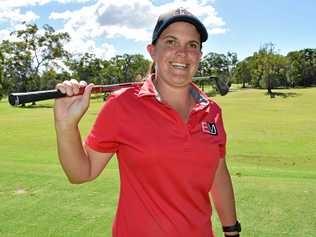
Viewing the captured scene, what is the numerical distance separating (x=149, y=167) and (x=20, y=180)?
4709 millimetres

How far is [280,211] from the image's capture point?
4668 mm

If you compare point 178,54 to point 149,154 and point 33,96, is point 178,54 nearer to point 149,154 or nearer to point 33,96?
point 149,154

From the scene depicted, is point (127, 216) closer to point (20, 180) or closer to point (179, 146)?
point (179, 146)

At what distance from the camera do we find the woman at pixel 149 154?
2199 mm

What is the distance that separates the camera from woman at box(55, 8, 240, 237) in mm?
2199

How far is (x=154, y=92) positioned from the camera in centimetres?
239

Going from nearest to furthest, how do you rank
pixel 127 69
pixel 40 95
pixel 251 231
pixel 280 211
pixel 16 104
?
pixel 16 104 → pixel 40 95 → pixel 251 231 → pixel 280 211 → pixel 127 69

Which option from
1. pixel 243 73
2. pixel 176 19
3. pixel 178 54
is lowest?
pixel 243 73

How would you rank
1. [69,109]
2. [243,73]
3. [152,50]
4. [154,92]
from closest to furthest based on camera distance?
[69,109]
[154,92]
[152,50]
[243,73]

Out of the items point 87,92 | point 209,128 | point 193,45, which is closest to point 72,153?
point 87,92

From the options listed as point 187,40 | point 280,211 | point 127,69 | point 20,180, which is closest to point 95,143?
point 187,40

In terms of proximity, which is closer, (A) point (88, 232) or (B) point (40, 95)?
(B) point (40, 95)

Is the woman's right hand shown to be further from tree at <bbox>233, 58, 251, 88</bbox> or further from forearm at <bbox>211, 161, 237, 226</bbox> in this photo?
tree at <bbox>233, 58, 251, 88</bbox>

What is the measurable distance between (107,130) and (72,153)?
21cm
